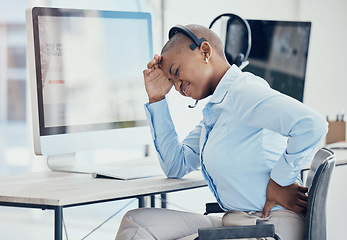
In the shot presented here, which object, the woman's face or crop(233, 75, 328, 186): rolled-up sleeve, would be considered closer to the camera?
crop(233, 75, 328, 186): rolled-up sleeve

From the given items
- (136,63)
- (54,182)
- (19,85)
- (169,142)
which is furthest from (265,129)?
(19,85)

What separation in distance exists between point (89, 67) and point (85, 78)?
44 mm

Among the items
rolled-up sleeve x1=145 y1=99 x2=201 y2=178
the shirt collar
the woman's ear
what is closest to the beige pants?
rolled-up sleeve x1=145 y1=99 x2=201 y2=178

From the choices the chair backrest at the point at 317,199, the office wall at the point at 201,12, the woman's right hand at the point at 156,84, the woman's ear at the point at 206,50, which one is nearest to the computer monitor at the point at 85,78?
the woman's right hand at the point at 156,84

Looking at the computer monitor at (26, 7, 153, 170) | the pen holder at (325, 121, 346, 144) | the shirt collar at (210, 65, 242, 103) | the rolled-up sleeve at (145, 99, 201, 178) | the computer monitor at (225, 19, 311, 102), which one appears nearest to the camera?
the shirt collar at (210, 65, 242, 103)

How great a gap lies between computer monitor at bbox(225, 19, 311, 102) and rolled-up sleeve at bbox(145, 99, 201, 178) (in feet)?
2.42

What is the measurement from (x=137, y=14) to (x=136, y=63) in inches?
7.4

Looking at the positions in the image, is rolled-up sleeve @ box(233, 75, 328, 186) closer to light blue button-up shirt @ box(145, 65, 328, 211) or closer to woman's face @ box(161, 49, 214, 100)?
light blue button-up shirt @ box(145, 65, 328, 211)

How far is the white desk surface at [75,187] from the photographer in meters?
1.45

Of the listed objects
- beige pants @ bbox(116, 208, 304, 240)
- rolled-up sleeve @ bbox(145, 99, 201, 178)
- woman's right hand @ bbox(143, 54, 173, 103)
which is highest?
woman's right hand @ bbox(143, 54, 173, 103)

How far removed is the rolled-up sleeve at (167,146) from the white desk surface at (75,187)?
1.4 inches

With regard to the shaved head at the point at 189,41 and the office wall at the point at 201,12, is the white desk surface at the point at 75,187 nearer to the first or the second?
the shaved head at the point at 189,41

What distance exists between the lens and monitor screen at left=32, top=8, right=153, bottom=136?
1889 mm

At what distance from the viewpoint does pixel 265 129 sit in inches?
58.5
